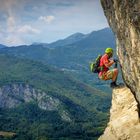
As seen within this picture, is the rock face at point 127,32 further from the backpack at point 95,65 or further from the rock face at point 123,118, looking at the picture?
the backpack at point 95,65

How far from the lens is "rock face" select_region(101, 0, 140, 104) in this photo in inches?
768

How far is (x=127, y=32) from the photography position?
69.1 feet

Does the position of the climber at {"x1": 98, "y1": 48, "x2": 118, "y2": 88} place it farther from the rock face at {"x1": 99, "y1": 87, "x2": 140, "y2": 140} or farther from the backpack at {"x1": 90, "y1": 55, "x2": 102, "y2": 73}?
the rock face at {"x1": 99, "y1": 87, "x2": 140, "y2": 140}

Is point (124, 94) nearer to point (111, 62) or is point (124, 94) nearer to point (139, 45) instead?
point (111, 62)

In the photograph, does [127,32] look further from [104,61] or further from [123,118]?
[104,61]

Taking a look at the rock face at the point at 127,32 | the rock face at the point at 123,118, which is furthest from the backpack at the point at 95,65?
the rock face at the point at 127,32

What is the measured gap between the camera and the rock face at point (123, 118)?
78.7 feet

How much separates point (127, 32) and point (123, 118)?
6.91 metres

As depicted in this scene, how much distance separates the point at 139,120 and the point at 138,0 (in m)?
8.72

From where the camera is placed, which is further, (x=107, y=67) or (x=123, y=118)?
(x=107, y=67)


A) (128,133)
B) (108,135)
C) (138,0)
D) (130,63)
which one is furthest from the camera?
(108,135)

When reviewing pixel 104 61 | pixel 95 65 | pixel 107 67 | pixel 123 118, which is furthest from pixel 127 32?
pixel 95 65

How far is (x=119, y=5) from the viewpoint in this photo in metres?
20.7

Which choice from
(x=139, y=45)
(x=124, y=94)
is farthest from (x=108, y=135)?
(x=139, y=45)
